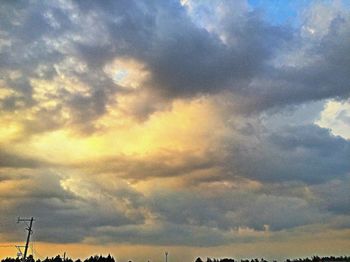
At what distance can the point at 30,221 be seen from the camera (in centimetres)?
10325

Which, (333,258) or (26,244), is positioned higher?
(333,258)

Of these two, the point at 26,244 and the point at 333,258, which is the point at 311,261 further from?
the point at 26,244

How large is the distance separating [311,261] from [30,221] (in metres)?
134

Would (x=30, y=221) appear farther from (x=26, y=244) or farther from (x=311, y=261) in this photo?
(x=311, y=261)

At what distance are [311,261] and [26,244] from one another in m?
135

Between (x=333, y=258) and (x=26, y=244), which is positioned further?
(x=333, y=258)

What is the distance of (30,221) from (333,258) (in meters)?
140

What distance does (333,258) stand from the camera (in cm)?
19262

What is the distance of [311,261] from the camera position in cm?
19338

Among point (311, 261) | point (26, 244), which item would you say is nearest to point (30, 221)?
point (26, 244)

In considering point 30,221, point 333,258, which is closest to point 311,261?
point 333,258

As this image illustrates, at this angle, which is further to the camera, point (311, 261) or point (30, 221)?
point (311, 261)

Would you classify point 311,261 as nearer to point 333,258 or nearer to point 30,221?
point 333,258
